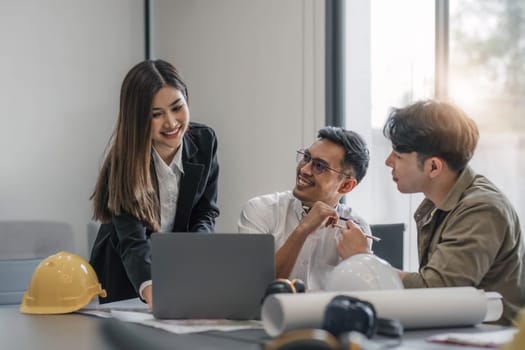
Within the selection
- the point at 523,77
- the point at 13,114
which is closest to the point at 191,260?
the point at 523,77

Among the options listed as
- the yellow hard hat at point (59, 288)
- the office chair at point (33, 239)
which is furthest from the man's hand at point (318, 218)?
the office chair at point (33, 239)

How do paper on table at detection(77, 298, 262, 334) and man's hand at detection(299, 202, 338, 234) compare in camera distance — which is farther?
man's hand at detection(299, 202, 338, 234)

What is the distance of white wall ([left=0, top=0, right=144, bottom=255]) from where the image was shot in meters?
5.04

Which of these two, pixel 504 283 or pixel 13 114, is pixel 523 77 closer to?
pixel 504 283

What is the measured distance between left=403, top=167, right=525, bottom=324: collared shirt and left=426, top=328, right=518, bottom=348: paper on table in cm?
37

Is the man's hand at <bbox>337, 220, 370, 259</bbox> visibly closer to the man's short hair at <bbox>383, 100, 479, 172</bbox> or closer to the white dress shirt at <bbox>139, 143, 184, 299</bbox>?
the man's short hair at <bbox>383, 100, 479, 172</bbox>

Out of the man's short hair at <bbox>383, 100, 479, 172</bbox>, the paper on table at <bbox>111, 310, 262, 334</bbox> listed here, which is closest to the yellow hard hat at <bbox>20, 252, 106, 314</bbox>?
the paper on table at <bbox>111, 310, 262, 334</bbox>

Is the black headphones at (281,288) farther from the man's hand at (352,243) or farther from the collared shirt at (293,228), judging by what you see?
the collared shirt at (293,228)

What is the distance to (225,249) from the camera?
1929 millimetres

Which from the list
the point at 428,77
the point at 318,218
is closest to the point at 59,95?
the point at 428,77

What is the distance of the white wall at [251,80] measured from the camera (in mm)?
4500

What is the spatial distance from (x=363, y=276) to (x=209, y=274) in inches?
14.8

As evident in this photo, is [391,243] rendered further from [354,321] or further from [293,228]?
[354,321]

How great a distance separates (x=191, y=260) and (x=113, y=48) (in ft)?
12.5
